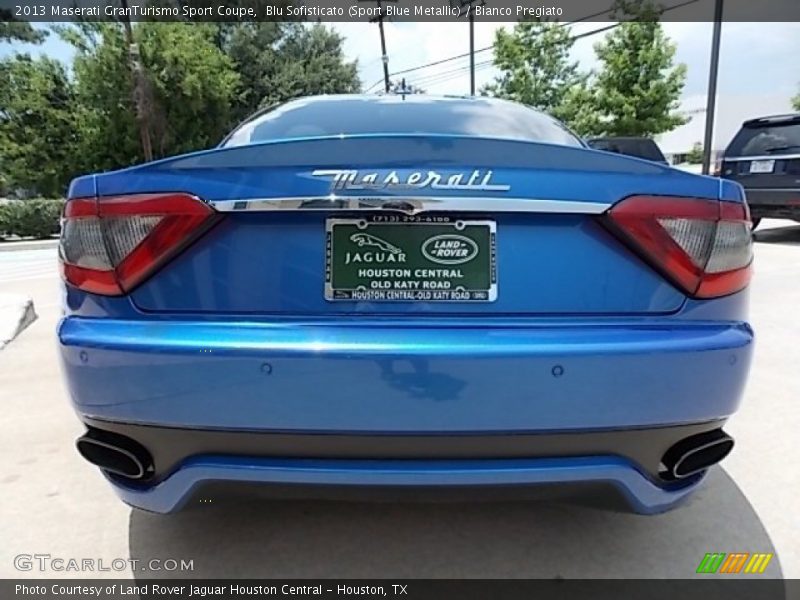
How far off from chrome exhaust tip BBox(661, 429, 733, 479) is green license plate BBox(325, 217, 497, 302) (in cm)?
65

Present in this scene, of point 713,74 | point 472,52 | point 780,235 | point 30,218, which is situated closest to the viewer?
point 780,235

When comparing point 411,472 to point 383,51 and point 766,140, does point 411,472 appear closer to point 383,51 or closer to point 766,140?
point 766,140

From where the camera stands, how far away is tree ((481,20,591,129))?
984 inches

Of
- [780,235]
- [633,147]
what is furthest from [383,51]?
[633,147]

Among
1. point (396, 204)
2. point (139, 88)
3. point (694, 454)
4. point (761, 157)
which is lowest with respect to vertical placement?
point (694, 454)

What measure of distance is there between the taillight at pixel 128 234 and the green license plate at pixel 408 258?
1.13ft

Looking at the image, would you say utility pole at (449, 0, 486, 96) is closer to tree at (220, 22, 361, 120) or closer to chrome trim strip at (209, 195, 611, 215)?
tree at (220, 22, 361, 120)

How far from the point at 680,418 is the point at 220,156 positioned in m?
1.35

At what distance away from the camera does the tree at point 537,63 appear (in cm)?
2498

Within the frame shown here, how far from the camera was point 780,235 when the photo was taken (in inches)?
454

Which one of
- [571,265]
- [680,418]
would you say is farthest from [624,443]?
[571,265]

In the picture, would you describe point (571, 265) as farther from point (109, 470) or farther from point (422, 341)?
point (109, 470)

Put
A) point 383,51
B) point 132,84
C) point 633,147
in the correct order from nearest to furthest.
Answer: point 633,147 < point 132,84 < point 383,51

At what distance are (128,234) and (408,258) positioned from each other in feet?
2.35
